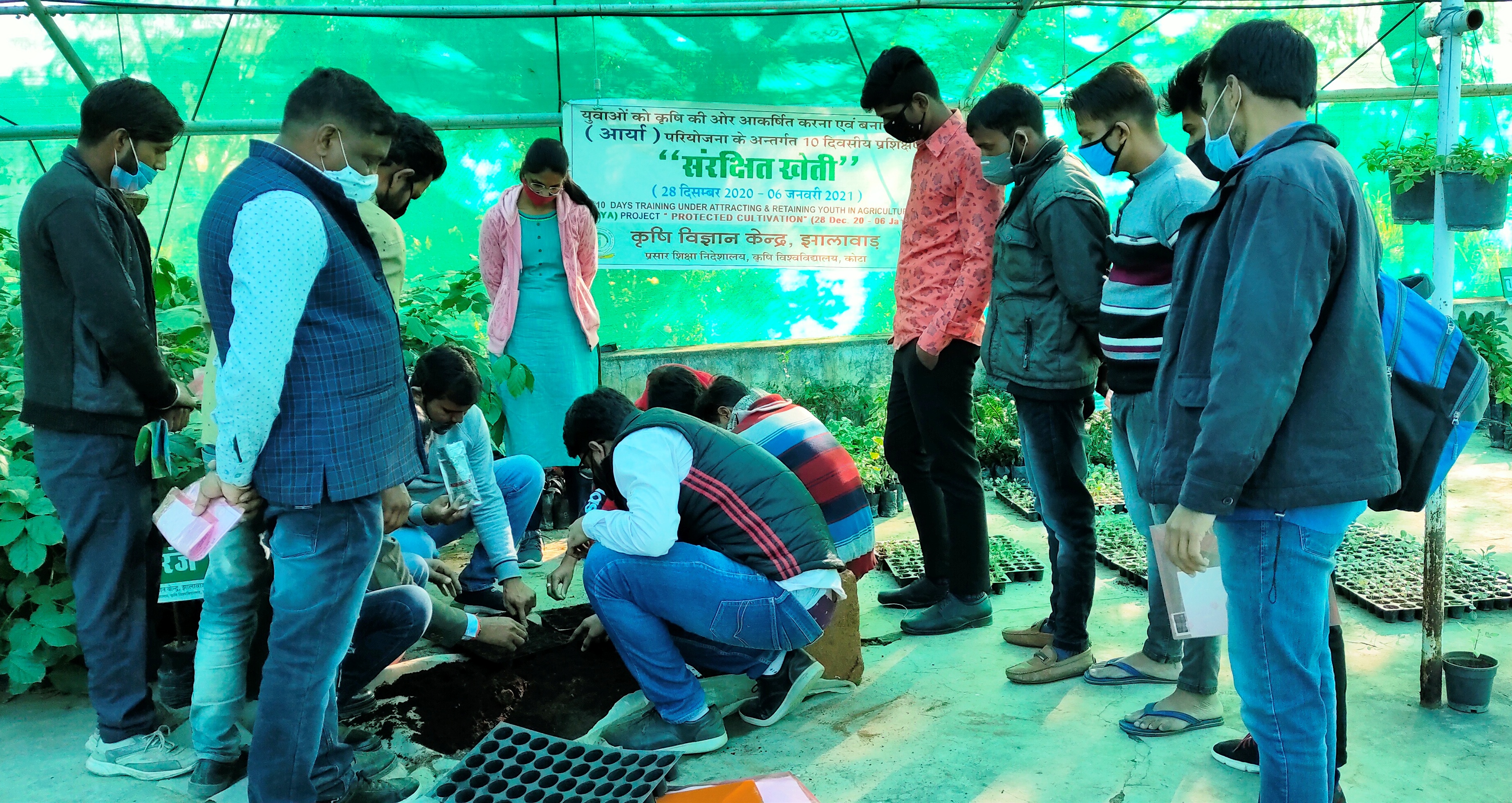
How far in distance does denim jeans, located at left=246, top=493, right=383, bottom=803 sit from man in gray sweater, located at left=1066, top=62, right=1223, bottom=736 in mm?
1999

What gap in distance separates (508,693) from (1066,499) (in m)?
1.90

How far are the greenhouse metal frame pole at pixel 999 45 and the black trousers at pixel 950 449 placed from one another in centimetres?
271

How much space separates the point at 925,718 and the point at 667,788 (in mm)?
844

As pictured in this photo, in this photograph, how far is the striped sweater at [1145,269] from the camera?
2746mm

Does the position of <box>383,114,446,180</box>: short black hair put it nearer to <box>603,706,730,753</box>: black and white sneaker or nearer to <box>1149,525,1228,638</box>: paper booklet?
<box>603,706,730,753</box>: black and white sneaker

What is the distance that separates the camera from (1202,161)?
309 centimetres

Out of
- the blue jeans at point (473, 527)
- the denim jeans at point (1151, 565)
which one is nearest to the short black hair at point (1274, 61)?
the denim jeans at point (1151, 565)

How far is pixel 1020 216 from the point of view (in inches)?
131

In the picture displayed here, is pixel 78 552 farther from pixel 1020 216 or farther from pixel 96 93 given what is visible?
pixel 1020 216

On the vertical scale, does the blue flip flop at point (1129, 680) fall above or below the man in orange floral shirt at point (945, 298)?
below

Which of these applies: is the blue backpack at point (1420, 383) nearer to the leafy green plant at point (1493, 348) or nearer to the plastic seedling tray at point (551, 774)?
the plastic seedling tray at point (551, 774)

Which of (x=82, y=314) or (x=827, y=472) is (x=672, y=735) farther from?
(x=82, y=314)

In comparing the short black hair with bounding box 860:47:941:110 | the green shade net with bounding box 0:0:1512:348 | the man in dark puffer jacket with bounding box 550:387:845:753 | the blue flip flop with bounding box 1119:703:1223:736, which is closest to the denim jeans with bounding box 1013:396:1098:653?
the blue flip flop with bounding box 1119:703:1223:736

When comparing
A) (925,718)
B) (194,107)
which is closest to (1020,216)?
(925,718)
